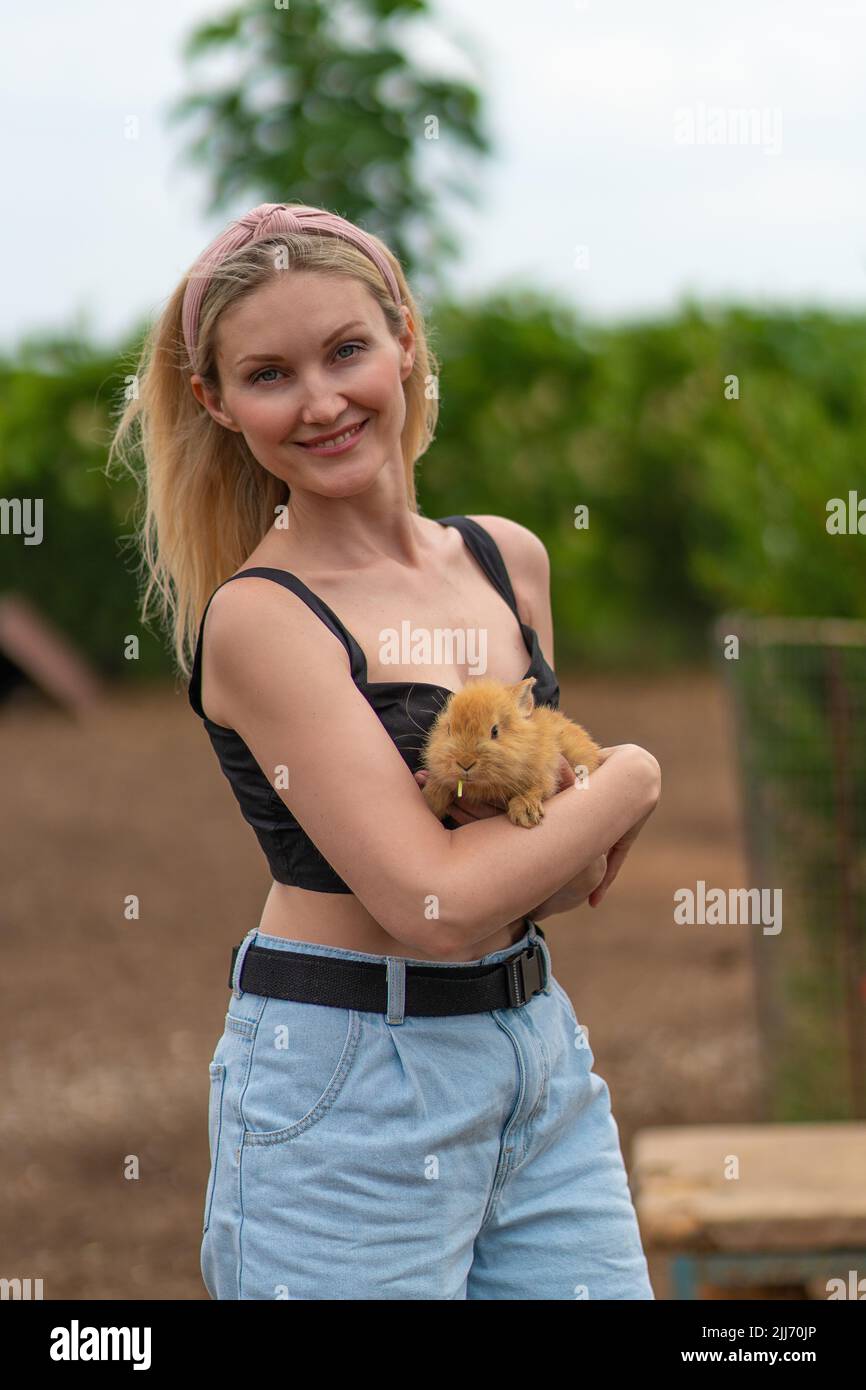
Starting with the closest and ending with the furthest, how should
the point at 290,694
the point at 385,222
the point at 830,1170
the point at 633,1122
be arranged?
the point at 290,694, the point at 830,1170, the point at 633,1122, the point at 385,222

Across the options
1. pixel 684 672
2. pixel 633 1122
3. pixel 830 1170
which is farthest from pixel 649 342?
pixel 830 1170

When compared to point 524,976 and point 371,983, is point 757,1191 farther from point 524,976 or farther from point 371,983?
point 371,983

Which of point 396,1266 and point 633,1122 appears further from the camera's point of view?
point 633,1122

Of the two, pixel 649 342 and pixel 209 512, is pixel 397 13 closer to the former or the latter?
pixel 649 342

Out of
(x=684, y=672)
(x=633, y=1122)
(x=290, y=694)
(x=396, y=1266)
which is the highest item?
(x=684, y=672)

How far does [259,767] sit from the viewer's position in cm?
222

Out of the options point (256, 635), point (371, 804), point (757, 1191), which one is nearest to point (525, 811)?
point (371, 804)

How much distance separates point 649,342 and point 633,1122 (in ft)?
37.7

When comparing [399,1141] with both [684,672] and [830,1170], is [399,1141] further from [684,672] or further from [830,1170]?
[684,672]

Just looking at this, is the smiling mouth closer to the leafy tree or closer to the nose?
the nose

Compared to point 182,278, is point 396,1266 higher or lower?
lower

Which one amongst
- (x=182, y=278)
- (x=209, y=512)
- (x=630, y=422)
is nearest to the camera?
(x=182, y=278)

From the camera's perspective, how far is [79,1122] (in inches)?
256

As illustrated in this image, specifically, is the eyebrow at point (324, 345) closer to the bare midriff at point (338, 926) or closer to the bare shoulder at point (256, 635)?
the bare shoulder at point (256, 635)
